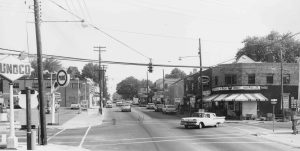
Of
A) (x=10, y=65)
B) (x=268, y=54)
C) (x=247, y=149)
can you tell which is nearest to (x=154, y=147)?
(x=247, y=149)

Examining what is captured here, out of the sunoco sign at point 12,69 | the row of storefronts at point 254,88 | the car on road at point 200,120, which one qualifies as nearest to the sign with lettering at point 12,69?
the sunoco sign at point 12,69

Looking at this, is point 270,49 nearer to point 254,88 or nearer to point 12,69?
→ point 254,88

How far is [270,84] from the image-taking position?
58.2m

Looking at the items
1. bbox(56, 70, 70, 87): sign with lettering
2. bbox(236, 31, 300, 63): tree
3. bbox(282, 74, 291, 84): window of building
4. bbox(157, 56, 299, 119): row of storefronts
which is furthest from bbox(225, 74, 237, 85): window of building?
bbox(56, 70, 70, 87): sign with lettering

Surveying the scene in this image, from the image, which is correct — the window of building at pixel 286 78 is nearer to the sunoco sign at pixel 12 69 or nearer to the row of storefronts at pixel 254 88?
the row of storefronts at pixel 254 88

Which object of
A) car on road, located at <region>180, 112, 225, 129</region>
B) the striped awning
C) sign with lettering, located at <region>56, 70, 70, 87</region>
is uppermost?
sign with lettering, located at <region>56, 70, 70, 87</region>

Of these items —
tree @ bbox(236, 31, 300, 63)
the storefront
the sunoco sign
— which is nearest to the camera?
the sunoco sign

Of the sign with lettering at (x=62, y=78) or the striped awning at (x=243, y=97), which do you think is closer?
the sign with lettering at (x=62, y=78)

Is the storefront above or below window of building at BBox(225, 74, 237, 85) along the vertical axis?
below

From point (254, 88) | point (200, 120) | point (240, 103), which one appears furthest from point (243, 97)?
point (200, 120)

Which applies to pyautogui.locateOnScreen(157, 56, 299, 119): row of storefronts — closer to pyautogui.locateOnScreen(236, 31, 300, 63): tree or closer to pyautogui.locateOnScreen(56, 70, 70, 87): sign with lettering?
pyautogui.locateOnScreen(56, 70, 70, 87): sign with lettering

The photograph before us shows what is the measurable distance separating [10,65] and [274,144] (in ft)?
51.7

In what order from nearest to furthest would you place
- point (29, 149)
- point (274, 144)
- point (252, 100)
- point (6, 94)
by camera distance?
point (29, 149) → point (274, 144) → point (252, 100) → point (6, 94)

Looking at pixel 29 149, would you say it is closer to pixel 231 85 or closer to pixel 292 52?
pixel 231 85
